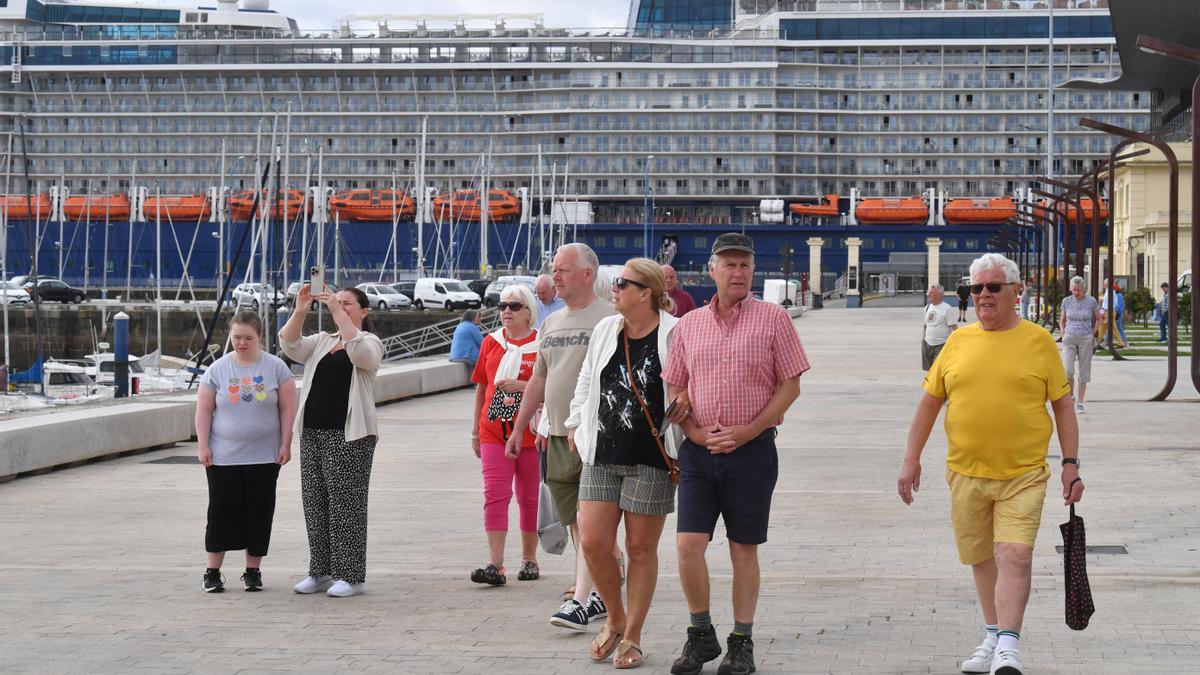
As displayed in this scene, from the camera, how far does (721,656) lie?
667cm

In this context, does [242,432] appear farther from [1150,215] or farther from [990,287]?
[1150,215]

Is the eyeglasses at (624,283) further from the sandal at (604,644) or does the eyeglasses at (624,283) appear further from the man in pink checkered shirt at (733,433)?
the sandal at (604,644)

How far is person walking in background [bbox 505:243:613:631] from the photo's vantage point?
7.24 meters

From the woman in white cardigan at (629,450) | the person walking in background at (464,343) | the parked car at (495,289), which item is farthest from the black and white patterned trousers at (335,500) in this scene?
the parked car at (495,289)

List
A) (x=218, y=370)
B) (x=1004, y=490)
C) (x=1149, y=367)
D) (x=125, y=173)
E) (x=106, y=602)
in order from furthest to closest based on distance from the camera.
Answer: (x=125, y=173)
(x=1149, y=367)
(x=218, y=370)
(x=106, y=602)
(x=1004, y=490)

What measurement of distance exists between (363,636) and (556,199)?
85.2 m

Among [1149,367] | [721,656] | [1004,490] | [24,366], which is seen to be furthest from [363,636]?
[24,366]

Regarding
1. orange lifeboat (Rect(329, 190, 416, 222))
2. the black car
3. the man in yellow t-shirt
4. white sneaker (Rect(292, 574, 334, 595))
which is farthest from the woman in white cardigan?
orange lifeboat (Rect(329, 190, 416, 222))

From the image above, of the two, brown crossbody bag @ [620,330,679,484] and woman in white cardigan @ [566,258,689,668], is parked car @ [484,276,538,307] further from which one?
brown crossbody bag @ [620,330,679,484]

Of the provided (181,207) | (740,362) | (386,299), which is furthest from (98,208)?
(740,362)

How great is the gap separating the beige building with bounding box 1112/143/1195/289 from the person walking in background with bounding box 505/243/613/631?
A: 48.2 meters

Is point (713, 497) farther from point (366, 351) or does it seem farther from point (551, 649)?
point (366, 351)

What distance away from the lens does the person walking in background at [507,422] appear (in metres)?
8.18

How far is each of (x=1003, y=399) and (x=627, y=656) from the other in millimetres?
1664
